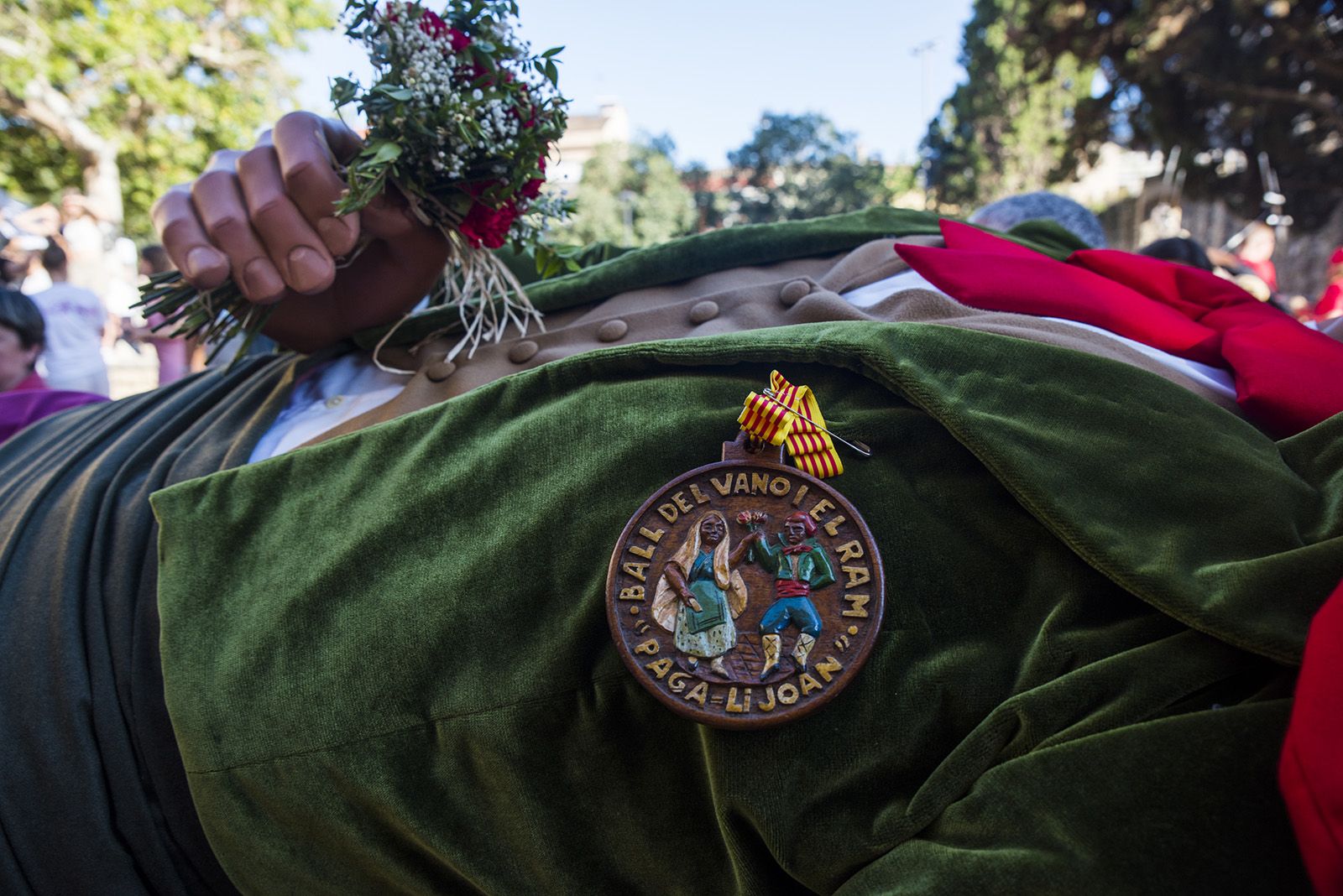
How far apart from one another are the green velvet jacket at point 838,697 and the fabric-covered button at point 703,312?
328 mm

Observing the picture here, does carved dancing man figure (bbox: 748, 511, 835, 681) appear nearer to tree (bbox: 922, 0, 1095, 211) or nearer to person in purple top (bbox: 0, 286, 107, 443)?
person in purple top (bbox: 0, 286, 107, 443)

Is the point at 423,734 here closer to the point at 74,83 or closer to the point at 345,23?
the point at 345,23

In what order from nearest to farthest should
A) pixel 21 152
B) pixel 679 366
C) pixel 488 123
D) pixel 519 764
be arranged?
pixel 519 764 < pixel 679 366 < pixel 488 123 < pixel 21 152

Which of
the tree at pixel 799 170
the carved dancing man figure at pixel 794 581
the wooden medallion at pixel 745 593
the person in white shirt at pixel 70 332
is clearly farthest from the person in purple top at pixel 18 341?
the tree at pixel 799 170

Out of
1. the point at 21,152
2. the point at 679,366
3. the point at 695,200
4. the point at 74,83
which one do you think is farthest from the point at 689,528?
the point at 695,200

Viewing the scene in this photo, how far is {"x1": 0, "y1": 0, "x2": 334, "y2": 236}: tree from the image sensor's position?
1537 centimetres

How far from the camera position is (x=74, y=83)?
636 inches

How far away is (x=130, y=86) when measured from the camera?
648 inches

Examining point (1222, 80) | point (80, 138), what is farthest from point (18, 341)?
point (80, 138)

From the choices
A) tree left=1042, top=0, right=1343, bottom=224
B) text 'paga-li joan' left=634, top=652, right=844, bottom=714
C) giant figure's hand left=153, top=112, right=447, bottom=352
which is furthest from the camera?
tree left=1042, top=0, right=1343, bottom=224

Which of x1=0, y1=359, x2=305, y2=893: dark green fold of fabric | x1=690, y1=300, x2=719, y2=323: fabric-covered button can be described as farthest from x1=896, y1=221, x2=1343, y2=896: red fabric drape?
x1=0, y1=359, x2=305, y2=893: dark green fold of fabric

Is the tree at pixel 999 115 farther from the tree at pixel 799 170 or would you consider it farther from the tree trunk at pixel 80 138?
the tree trunk at pixel 80 138

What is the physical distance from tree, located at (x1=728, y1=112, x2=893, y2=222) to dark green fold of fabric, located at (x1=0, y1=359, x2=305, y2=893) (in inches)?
862

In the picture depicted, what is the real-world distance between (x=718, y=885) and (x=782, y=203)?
22567mm
